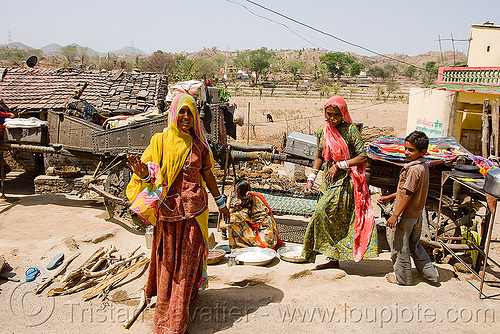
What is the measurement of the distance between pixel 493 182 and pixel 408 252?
3.53ft

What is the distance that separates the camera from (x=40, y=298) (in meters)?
3.95

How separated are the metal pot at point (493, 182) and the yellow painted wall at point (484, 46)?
11759 millimetres

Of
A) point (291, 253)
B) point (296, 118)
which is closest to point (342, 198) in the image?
point (291, 253)

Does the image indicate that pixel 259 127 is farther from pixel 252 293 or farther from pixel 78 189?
pixel 252 293

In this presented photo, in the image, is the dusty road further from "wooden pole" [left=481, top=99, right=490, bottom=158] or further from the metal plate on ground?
"wooden pole" [left=481, top=99, right=490, bottom=158]

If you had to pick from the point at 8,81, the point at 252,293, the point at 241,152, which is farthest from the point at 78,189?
the point at 252,293

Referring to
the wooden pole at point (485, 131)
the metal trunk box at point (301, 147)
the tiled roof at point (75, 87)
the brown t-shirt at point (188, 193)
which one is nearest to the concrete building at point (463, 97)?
the wooden pole at point (485, 131)

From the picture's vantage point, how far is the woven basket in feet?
15.1

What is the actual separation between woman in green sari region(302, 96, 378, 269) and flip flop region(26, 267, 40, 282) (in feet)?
10.8

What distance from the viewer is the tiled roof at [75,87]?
1078cm

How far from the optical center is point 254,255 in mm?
4828

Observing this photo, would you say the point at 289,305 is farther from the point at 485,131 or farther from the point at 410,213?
the point at 485,131

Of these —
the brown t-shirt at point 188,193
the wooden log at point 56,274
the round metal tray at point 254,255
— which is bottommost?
the wooden log at point 56,274

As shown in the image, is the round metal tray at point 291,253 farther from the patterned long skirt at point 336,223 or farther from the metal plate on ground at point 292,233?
the metal plate on ground at point 292,233
